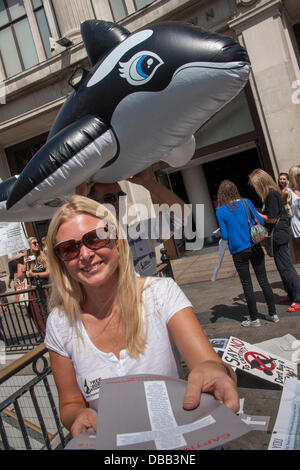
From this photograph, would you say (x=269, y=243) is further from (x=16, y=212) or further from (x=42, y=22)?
(x=42, y=22)

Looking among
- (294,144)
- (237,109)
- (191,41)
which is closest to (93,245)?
(191,41)

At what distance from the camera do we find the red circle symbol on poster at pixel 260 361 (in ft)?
10.0

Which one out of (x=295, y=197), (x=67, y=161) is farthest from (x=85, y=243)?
(x=295, y=197)

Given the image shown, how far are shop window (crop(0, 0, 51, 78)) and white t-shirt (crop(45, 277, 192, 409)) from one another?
1181cm

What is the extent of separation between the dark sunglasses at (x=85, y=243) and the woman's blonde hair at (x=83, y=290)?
→ 0.08 metres

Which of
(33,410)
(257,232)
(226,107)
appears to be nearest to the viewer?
(257,232)

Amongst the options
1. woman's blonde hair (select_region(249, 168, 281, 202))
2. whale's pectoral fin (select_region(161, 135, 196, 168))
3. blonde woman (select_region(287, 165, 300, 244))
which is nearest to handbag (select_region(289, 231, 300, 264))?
blonde woman (select_region(287, 165, 300, 244))

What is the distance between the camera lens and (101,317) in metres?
1.68

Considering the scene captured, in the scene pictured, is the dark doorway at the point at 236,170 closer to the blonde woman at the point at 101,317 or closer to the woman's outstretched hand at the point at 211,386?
the blonde woman at the point at 101,317

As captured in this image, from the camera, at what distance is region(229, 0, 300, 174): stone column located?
7629mm

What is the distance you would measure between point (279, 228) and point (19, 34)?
446 inches

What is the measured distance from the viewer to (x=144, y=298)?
1.62m

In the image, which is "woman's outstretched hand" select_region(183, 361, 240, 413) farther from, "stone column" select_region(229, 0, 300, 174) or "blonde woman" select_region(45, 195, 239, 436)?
"stone column" select_region(229, 0, 300, 174)

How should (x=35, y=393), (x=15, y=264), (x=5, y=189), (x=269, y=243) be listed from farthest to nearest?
(x=15, y=264) < (x=269, y=243) < (x=35, y=393) < (x=5, y=189)
